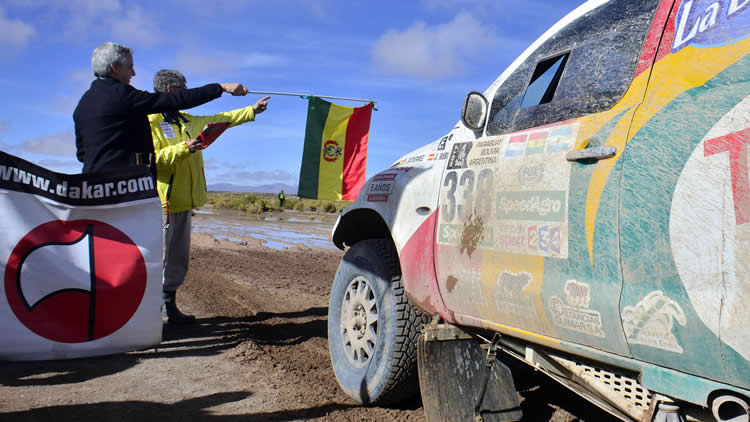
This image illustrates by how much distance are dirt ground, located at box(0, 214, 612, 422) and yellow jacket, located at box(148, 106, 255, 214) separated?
1.24 m

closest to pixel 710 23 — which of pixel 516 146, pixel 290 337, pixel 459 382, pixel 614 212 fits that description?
pixel 614 212

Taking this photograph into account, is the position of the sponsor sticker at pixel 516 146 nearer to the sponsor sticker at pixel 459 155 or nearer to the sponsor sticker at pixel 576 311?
the sponsor sticker at pixel 459 155

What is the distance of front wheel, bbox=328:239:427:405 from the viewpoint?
3.20 metres

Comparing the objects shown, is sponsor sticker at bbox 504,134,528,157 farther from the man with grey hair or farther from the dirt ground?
the man with grey hair

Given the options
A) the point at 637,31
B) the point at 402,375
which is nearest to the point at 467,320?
the point at 402,375

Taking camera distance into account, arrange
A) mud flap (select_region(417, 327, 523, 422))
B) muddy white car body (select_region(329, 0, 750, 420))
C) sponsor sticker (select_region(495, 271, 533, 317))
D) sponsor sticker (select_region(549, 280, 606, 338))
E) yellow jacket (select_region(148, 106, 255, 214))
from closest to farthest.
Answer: muddy white car body (select_region(329, 0, 750, 420)) → sponsor sticker (select_region(549, 280, 606, 338)) → sponsor sticker (select_region(495, 271, 533, 317)) → mud flap (select_region(417, 327, 523, 422)) → yellow jacket (select_region(148, 106, 255, 214))

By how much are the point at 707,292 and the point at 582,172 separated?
2.15 feet

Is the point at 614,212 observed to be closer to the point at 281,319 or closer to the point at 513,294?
the point at 513,294

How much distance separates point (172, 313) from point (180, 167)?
1.43 meters

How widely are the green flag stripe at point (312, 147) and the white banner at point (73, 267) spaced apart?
4.43 metres

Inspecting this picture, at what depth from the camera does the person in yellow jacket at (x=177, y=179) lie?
16.4 feet

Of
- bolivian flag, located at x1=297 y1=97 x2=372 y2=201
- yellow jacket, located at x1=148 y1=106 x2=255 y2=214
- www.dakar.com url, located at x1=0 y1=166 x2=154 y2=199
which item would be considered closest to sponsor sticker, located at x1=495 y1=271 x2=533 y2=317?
www.dakar.com url, located at x1=0 y1=166 x2=154 y2=199

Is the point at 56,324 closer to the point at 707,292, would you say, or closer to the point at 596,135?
the point at 596,135

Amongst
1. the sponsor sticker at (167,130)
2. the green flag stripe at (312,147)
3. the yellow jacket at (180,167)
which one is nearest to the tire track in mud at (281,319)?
the yellow jacket at (180,167)
